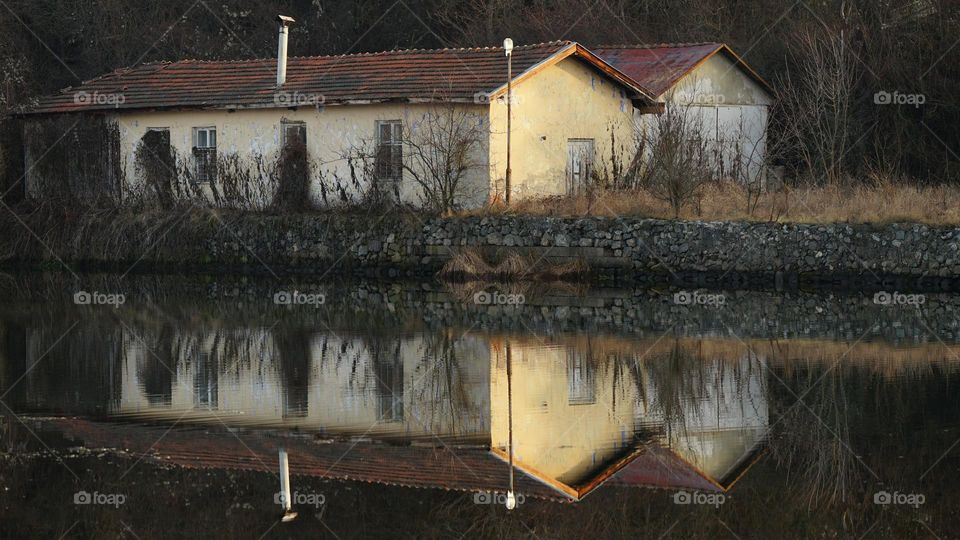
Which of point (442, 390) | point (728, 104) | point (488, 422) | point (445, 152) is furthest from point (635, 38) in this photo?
point (488, 422)

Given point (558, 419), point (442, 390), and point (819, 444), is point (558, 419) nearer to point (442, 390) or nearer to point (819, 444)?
point (442, 390)

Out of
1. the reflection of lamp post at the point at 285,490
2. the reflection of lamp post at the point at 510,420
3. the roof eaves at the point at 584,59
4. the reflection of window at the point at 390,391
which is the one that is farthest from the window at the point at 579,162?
the reflection of lamp post at the point at 285,490

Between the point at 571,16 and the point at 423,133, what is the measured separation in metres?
14.6

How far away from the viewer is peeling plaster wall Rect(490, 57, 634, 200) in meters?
29.5

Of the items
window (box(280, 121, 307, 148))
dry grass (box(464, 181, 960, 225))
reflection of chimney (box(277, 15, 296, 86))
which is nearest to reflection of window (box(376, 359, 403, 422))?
dry grass (box(464, 181, 960, 225))

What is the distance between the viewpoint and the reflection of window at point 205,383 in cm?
1357

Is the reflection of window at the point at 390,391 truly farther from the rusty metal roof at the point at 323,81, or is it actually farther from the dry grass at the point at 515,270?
the rusty metal roof at the point at 323,81

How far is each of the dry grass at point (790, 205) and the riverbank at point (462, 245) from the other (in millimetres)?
635

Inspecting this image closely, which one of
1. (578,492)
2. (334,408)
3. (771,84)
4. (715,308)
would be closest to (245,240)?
(715,308)

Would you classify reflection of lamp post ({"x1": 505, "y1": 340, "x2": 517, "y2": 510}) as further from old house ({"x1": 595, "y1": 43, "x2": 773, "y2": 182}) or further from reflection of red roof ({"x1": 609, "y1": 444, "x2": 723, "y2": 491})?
old house ({"x1": 595, "y1": 43, "x2": 773, "y2": 182})

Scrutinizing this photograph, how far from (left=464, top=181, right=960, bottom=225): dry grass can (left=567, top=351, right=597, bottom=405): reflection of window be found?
1103cm

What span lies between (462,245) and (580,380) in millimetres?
13288

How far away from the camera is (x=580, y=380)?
14367 mm

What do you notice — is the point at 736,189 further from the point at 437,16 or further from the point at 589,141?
the point at 437,16
